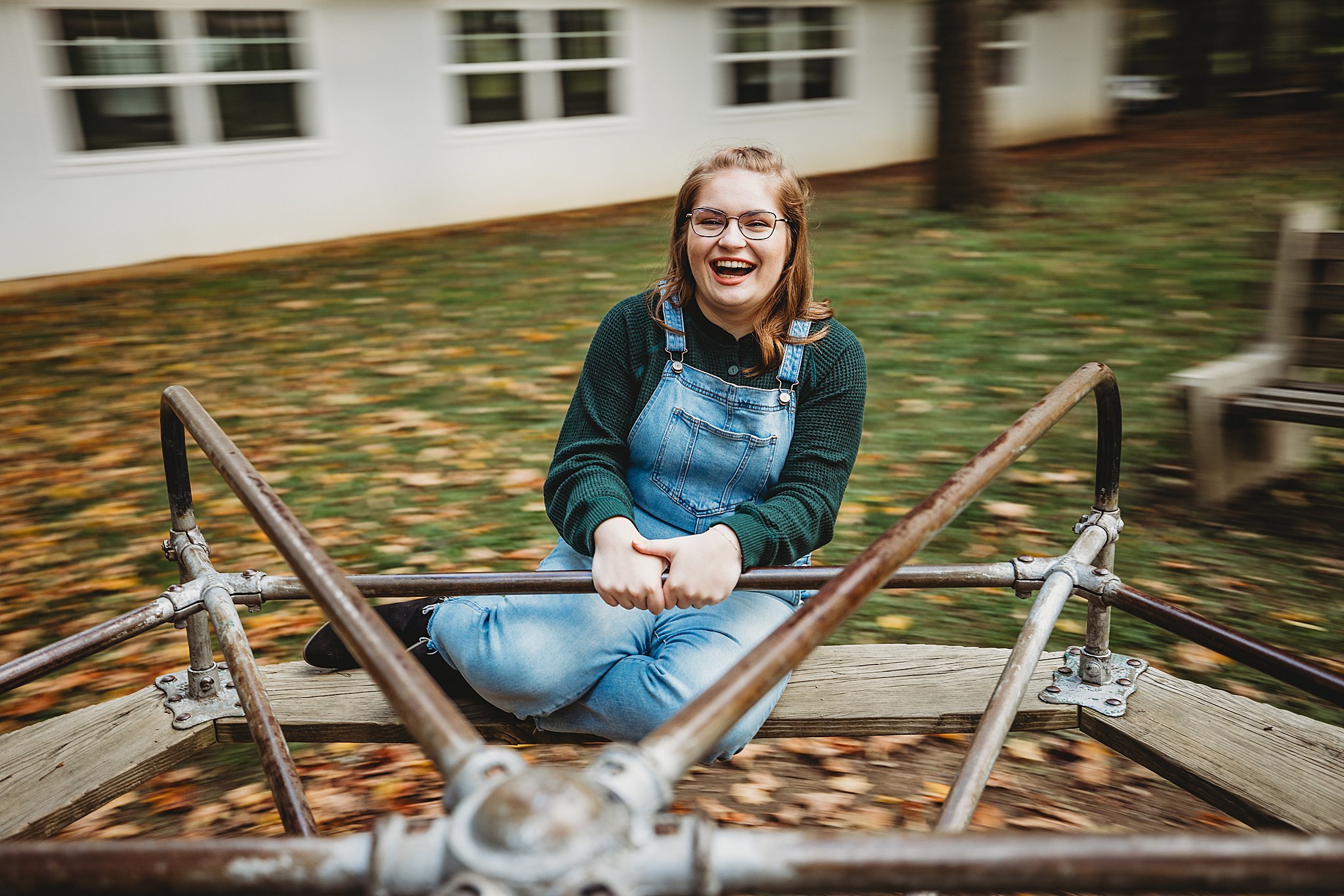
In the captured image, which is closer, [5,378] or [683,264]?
[683,264]

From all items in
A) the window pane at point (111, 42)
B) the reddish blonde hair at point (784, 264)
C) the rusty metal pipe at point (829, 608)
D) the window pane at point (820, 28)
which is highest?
the window pane at point (820, 28)

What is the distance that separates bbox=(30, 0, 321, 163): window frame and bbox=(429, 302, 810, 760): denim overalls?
→ 337 inches

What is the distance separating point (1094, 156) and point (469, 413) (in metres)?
10.4

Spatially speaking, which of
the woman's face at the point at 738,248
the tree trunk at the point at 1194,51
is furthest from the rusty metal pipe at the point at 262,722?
the tree trunk at the point at 1194,51

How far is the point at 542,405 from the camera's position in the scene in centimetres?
546

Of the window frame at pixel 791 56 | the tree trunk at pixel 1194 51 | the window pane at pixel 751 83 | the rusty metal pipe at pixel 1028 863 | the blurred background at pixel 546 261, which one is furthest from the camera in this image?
the tree trunk at pixel 1194 51

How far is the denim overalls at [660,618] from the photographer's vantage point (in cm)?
209

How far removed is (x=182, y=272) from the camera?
29.6 feet

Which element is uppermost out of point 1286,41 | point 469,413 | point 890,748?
point 1286,41

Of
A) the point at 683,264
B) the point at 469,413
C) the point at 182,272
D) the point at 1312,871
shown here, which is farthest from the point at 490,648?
the point at 182,272

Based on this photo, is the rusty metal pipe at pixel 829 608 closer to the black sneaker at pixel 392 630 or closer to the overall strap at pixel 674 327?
the overall strap at pixel 674 327

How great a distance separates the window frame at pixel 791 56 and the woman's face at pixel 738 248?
1091 centimetres

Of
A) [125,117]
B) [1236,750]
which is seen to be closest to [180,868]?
[1236,750]

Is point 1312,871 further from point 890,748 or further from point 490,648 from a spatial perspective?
point 890,748
